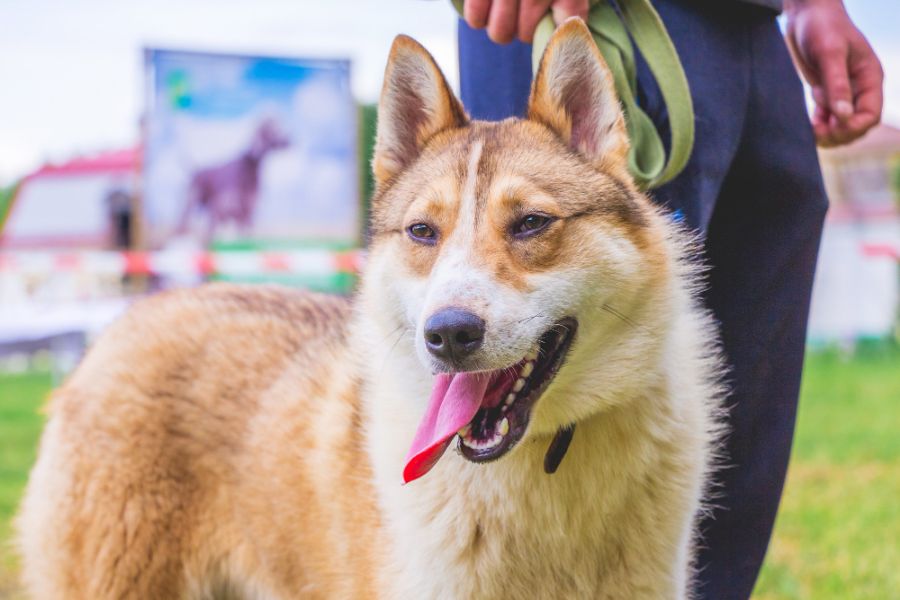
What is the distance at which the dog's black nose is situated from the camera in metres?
2.13

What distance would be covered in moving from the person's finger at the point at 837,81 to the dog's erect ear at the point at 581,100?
89cm

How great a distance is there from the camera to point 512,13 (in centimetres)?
268

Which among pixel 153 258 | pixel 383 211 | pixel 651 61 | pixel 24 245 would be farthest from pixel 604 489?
pixel 24 245

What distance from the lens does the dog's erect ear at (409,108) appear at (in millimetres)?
2699

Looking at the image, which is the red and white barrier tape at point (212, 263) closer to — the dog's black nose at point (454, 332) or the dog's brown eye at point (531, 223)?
the dog's brown eye at point (531, 223)

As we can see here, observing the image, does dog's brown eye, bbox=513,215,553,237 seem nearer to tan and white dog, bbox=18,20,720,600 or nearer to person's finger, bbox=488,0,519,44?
tan and white dog, bbox=18,20,720,600

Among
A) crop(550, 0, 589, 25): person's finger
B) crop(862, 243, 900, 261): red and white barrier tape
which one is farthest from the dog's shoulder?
crop(862, 243, 900, 261): red and white barrier tape

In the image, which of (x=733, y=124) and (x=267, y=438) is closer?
(x=733, y=124)

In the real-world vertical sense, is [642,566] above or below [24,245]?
above

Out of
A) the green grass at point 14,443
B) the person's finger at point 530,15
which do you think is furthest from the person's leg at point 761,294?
the green grass at point 14,443

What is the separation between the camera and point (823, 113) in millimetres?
3285

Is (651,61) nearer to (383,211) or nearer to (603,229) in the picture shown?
(603,229)

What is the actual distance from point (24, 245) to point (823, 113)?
2701cm

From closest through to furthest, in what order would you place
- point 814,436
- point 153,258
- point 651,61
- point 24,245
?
point 651,61 → point 814,436 → point 153,258 → point 24,245
